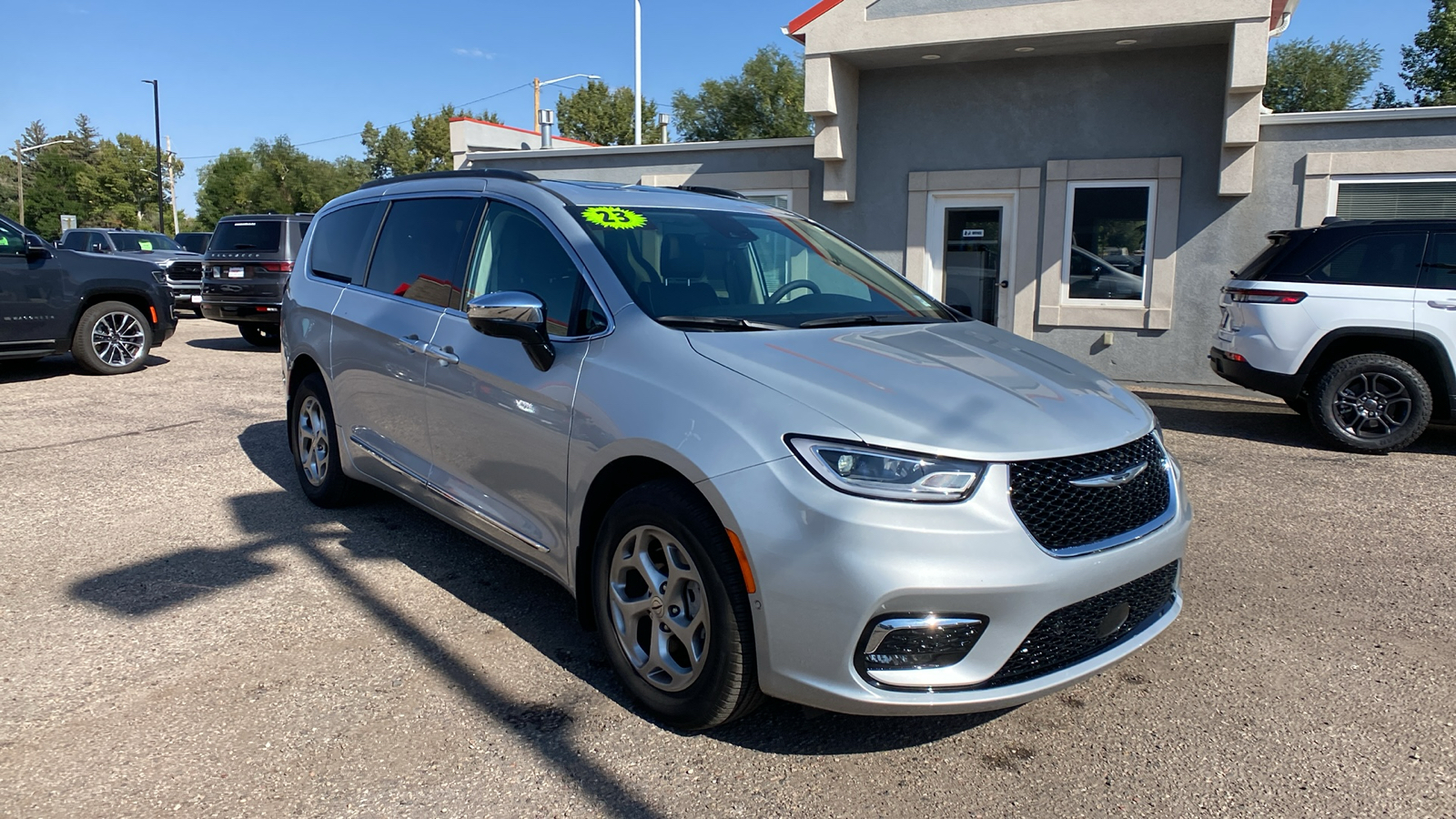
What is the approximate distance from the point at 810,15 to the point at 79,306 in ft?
29.1

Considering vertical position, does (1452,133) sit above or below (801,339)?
above

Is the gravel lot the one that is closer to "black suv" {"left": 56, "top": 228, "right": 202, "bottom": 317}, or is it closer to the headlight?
the headlight

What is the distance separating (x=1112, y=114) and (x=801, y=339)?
967 centimetres

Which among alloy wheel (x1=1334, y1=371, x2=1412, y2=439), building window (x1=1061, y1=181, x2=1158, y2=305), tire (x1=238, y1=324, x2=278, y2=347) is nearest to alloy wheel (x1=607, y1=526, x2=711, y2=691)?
alloy wheel (x1=1334, y1=371, x2=1412, y2=439)

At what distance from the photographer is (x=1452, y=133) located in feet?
33.2

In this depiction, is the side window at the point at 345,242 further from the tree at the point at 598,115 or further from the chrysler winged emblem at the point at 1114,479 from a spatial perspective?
the tree at the point at 598,115

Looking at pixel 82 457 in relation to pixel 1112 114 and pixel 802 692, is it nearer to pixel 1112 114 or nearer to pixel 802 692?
pixel 802 692

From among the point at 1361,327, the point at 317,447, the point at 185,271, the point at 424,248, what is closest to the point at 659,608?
the point at 424,248

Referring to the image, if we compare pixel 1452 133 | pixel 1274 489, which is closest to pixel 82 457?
pixel 1274 489

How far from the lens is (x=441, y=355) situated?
4102 millimetres

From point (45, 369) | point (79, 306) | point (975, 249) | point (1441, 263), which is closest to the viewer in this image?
point (1441, 263)

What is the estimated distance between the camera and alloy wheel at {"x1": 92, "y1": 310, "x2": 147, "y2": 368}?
35.7 feet

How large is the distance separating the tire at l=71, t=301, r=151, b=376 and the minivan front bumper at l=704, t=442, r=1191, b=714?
1057 cm

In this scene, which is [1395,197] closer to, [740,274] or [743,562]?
[740,274]
